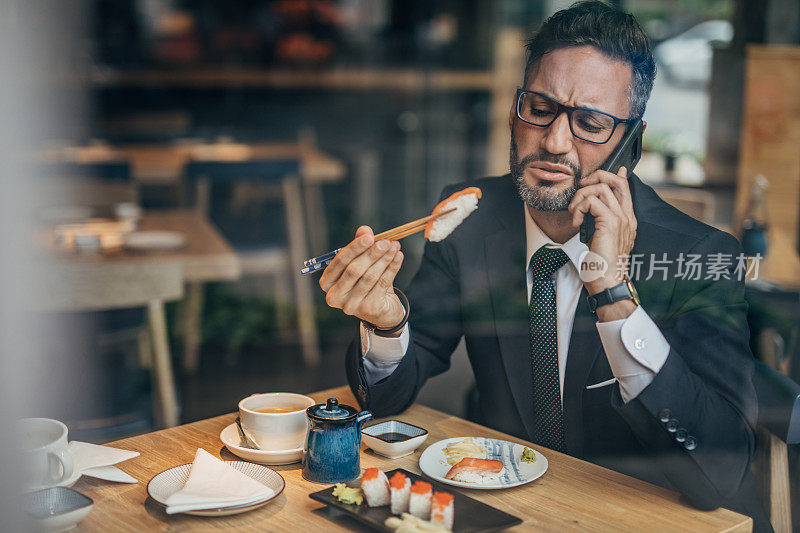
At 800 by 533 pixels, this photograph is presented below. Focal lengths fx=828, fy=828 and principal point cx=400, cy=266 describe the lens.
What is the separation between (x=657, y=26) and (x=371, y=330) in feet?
3.35

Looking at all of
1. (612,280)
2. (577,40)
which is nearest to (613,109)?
(577,40)

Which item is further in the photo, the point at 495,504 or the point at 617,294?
the point at 617,294

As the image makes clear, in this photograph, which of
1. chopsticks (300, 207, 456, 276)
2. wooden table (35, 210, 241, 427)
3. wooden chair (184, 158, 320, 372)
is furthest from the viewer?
wooden chair (184, 158, 320, 372)

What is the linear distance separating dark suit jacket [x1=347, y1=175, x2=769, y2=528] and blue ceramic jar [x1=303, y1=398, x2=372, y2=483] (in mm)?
250

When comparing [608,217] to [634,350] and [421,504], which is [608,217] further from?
[421,504]

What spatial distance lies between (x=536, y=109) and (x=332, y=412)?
0.59 m

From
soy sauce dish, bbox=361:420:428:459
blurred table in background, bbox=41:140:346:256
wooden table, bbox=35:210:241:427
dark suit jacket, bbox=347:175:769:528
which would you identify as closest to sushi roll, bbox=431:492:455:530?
soy sauce dish, bbox=361:420:428:459

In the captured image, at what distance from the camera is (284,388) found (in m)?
3.51

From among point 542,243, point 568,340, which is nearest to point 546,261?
point 542,243

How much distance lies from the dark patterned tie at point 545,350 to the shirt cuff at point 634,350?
20 cm

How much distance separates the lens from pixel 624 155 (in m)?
1.31

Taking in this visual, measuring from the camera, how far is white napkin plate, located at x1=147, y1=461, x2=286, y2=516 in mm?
1011

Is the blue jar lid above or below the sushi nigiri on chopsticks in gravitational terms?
below

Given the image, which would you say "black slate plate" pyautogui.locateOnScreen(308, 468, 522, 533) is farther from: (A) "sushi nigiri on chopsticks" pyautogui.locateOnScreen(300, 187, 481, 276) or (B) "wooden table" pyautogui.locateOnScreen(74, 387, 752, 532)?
(A) "sushi nigiri on chopsticks" pyautogui.locateOnScreen(300, 187, 481, 276)
